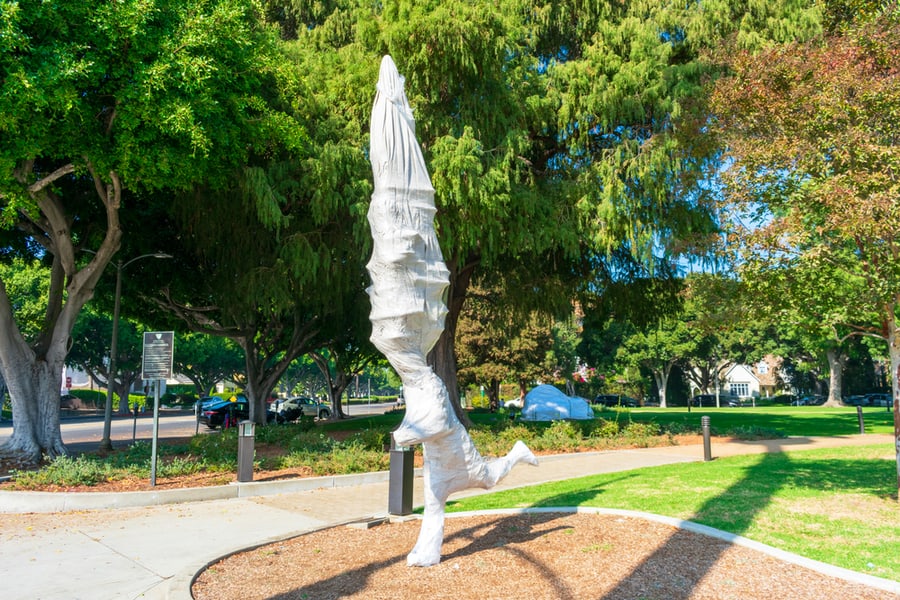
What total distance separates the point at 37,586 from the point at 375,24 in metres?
13.0

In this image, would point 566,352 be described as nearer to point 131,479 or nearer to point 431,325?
point 131,479

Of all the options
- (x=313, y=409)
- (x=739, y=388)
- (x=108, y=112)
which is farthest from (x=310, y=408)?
(x=739, y=388)

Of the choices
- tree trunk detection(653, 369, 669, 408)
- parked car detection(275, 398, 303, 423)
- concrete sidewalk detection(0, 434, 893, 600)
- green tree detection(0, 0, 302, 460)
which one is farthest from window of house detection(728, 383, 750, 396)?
green tree detection(0, 0, 302, 460)

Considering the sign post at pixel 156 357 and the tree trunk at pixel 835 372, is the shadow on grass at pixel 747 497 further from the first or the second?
the tree trunk at pixel 835 372

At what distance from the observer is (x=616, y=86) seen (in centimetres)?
1558

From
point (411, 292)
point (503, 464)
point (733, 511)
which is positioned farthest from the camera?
point (733, 511)

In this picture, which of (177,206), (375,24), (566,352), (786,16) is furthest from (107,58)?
(566,352)

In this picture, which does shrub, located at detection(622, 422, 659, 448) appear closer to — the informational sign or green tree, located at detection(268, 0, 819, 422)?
green tree, located at detection(268, 0, 819, 422)

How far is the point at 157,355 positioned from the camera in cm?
1163

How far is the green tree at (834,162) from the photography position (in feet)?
26.2

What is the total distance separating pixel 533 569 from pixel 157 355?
854 cm

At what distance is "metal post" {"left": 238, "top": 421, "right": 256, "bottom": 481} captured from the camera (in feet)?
37.9

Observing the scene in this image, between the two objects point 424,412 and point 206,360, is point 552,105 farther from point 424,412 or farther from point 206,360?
point 206,360

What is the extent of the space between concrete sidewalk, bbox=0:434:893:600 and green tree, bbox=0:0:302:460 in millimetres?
4470
